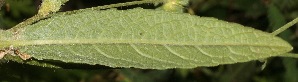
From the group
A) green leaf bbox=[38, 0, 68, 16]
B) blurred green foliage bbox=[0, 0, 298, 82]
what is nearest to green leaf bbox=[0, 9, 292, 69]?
green leaf bbox=[38, 0, 68, 16]

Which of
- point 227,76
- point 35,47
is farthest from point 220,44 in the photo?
point 227,76

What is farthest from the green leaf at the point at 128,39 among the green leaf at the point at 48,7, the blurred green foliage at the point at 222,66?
the blurred green foliage at the point at 222,66

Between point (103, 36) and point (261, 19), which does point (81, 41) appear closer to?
point (103, 36)

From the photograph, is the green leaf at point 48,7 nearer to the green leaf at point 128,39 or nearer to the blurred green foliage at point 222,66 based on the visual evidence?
the green leaf at point 128,39

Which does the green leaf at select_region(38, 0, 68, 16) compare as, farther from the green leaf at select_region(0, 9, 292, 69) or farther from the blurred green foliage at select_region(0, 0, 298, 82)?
the blurred green foliage at select_region(0, 0, 298, 82)

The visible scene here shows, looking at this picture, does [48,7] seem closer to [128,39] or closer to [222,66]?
[128,39]
